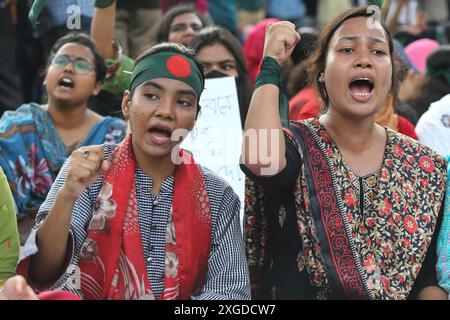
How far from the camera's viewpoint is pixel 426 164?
3.42m

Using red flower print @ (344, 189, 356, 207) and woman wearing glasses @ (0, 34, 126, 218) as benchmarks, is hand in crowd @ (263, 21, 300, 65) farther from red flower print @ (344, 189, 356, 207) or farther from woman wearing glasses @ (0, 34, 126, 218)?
woman wearing glasses @ (0, 34, 126, 218)

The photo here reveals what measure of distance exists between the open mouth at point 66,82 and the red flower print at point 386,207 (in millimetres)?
2086

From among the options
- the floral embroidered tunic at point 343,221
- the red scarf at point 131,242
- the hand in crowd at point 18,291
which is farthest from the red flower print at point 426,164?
the hand in crowd at point 18,291

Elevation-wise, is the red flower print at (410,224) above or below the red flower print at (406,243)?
above

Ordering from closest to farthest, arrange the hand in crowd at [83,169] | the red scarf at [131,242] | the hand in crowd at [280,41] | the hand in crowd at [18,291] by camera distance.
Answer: the hand in crowd at [18,291] < the hand in crowd at [83,169] < the red scarf at [131,242] < the hand in crowd at [280,41]

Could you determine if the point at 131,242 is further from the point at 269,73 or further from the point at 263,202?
the point at 269,73

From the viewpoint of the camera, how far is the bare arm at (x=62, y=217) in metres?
2.96

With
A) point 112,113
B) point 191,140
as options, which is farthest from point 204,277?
point 112,113

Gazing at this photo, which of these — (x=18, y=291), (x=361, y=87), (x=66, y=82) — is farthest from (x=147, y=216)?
(x=66, y=82)

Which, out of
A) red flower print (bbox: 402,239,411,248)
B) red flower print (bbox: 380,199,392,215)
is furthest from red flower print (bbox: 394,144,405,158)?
red flower print (bbox: 402,239,411,248)

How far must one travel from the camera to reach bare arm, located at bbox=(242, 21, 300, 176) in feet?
10.4

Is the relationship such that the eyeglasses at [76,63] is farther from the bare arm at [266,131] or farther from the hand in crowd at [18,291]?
the hand in crowd at [18,291]

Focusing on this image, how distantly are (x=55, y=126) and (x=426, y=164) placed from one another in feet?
6.83

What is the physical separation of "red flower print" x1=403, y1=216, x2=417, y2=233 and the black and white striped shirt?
600 mm
